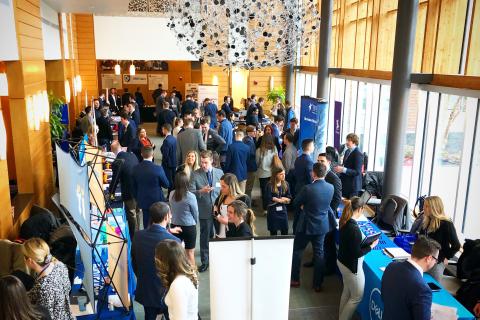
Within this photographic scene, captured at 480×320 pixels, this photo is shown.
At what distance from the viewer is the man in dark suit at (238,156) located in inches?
292

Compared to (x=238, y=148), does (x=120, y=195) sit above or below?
below

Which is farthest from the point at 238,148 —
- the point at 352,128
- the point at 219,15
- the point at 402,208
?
the point at 352,128

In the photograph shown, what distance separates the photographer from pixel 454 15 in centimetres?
640

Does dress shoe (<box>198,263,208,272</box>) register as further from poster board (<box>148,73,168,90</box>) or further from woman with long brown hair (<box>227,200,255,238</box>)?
poster board (<box>148,73,168,90</box>)

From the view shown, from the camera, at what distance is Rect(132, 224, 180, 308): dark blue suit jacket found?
361 centimetres

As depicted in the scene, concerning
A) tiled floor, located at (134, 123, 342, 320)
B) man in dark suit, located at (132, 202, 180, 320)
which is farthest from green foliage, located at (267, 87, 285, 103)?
man in dark suit, located at (132, 202, 180, 320)

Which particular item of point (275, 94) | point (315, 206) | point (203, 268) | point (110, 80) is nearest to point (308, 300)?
point (315, 206)

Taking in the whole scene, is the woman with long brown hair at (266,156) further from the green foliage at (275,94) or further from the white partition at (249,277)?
the green foliage at (275,94)

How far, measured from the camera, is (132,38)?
15.2 m

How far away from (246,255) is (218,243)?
23 centimetres

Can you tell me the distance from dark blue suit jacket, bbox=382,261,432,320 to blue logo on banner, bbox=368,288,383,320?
884 millimetres

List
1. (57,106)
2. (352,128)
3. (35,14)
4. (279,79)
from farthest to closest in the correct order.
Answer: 1. (279,79)
2. (352,128)
3. (57,106)
4. (35,14)

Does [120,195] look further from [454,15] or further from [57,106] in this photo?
[454,15]

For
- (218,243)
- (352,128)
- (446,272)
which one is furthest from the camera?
(352,128)
